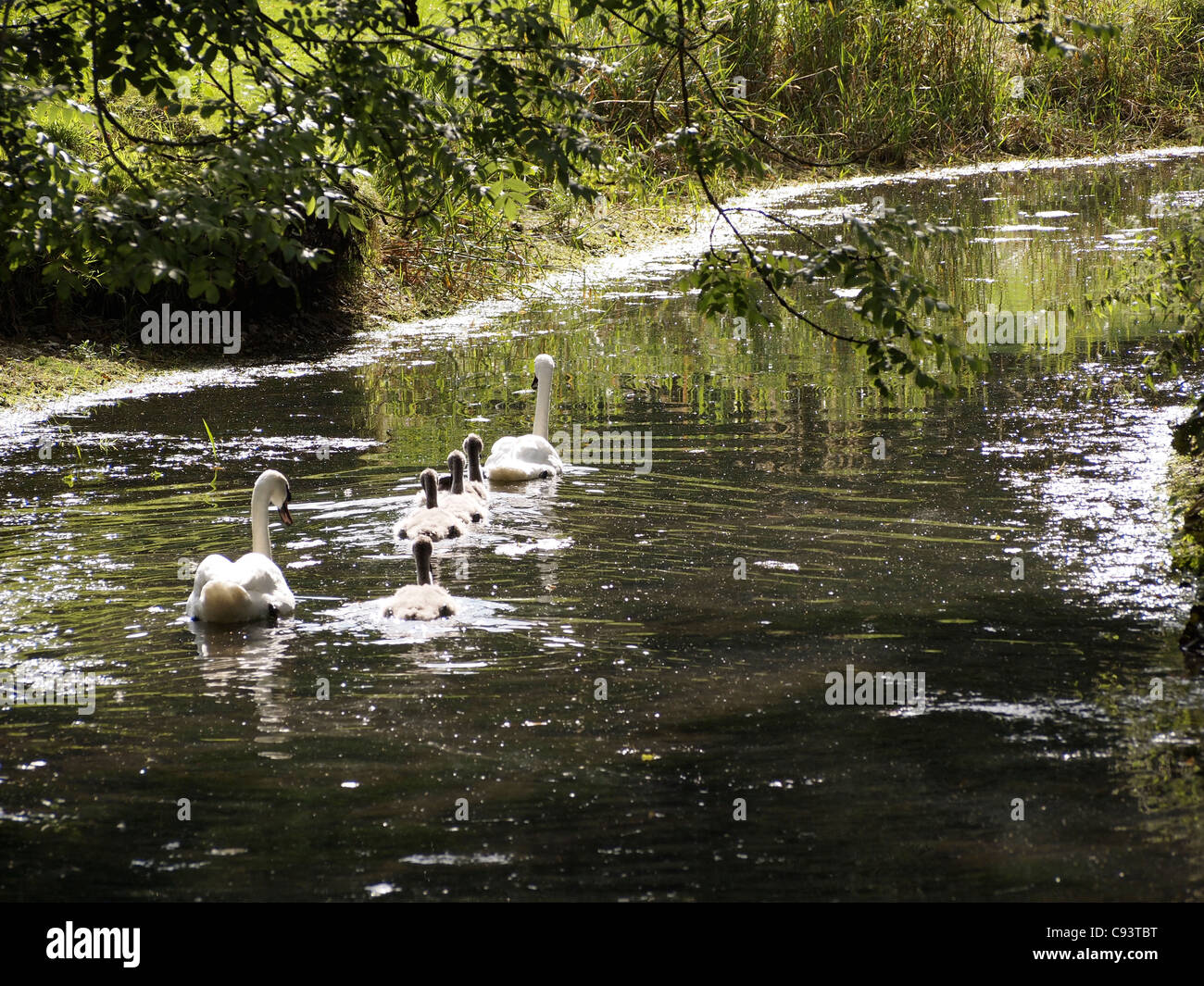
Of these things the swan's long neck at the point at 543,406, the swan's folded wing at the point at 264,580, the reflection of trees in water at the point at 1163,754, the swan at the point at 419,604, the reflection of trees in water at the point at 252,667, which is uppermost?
the swan's long neck at the point at 543,406

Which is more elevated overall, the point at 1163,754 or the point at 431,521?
the point at 431,521

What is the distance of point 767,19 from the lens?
2548 centimetres

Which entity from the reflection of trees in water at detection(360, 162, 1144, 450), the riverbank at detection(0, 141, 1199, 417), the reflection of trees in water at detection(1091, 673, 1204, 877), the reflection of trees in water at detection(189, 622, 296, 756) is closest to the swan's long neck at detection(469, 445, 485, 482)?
the reflection of trees in water at detection(360, 162, 1144, 450)

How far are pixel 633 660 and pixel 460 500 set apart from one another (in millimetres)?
2861

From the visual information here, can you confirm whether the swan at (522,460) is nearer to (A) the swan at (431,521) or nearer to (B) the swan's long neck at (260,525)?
(A) the swan at (431,521)

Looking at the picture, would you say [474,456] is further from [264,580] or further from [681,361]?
[681,361]

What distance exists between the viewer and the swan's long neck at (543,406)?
34.6ft

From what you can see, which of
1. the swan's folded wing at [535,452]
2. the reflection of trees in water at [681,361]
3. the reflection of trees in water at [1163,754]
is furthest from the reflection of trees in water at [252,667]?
the reflection of trees in water at [681,361]

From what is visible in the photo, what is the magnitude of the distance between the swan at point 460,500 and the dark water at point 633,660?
0.22m

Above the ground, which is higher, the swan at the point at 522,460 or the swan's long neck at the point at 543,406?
the swan's long neck at the point at 543,406

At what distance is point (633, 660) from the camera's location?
20.5 feet

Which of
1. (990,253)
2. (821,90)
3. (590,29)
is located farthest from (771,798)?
(821,90)

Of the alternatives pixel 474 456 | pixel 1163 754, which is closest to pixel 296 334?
pixel 474 456

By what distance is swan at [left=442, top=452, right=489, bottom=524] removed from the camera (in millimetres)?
8750
